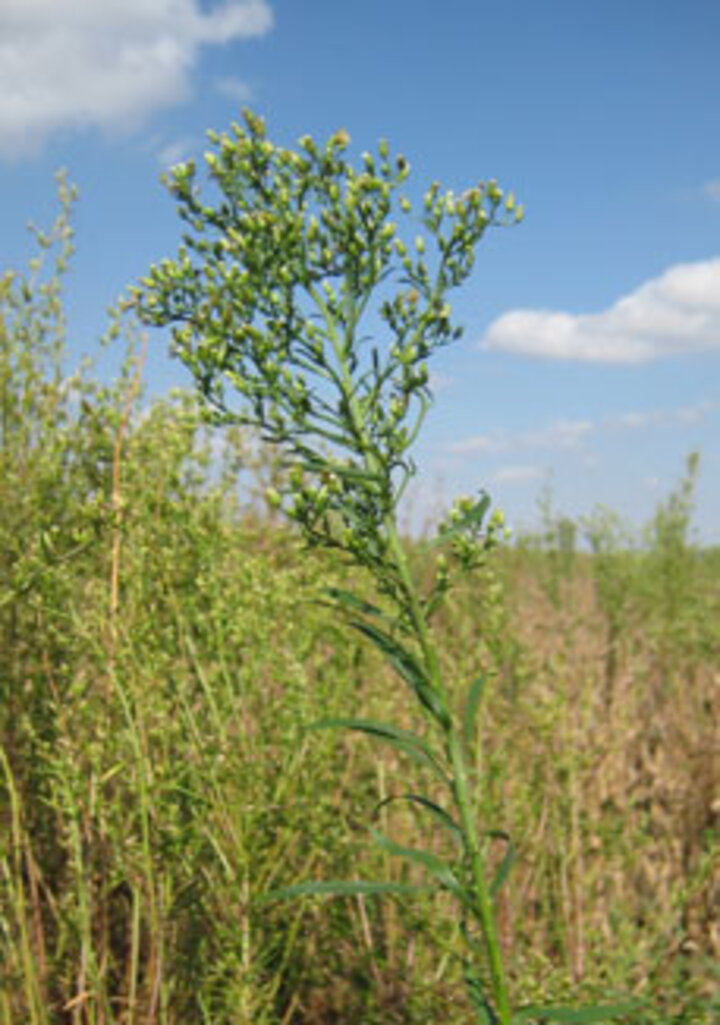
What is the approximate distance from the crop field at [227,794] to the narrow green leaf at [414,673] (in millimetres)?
14

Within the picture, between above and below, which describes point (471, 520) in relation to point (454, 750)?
above

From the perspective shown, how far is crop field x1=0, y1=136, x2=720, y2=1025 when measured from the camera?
2.61m

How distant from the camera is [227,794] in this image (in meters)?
2.73

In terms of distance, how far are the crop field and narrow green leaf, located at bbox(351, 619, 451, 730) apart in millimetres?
14

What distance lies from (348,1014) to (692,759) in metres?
2.53

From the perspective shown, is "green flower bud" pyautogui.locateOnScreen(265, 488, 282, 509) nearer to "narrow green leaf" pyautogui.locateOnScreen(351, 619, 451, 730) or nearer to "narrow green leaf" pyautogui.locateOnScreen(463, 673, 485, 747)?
"narrow green leaf" pyautogui.locateOnScreen(351, 619, 451, 730)

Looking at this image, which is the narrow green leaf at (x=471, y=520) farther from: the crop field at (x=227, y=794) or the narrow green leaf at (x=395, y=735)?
the narrow green leaf at (x=395, y=735)

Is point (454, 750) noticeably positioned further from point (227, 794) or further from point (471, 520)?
point (227, 794)

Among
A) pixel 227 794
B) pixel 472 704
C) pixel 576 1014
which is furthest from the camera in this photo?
pixel 227 794

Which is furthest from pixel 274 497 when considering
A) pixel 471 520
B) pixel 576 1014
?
pixel 576 1014

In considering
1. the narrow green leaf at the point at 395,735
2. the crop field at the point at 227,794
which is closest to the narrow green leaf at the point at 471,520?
the crop field at the point at 227,794

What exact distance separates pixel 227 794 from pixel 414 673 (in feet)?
3.74

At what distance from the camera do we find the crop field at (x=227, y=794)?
261 centimetres

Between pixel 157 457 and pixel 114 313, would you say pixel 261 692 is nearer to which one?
pixel 157 457
